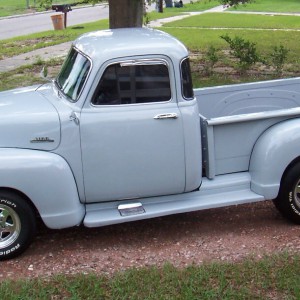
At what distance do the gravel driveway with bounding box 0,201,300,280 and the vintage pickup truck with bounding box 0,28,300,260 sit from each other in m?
0.21

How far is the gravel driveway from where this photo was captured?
14.6 ft

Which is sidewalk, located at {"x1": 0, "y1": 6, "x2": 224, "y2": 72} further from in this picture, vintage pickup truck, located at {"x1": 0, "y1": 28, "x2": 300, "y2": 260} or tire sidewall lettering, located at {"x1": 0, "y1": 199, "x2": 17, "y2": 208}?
tire sidewall lettering, located at {"x1": 0, "y1": 199, "x2": 17, "y2": 208}

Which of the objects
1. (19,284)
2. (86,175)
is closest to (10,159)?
(86,175)

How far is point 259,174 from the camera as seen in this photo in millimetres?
4961

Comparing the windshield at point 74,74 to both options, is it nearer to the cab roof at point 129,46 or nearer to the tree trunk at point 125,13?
the cab roof at point 129,46

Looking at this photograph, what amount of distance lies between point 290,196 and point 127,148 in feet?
4.96

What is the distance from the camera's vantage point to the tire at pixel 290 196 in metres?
4.95

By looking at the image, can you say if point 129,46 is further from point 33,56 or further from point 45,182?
point 33,56

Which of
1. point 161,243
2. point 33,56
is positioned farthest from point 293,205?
point 33,56

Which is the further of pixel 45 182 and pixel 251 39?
pixel 251 39

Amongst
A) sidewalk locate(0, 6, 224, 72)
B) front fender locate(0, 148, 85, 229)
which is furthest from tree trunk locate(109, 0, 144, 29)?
front fender locate(0, 148, 85, 229)

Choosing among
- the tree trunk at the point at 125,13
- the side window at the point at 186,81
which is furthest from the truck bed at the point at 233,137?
the tree trunk at the point at 125,13

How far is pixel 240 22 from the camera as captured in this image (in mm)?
25406

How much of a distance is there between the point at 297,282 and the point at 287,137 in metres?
1.34
